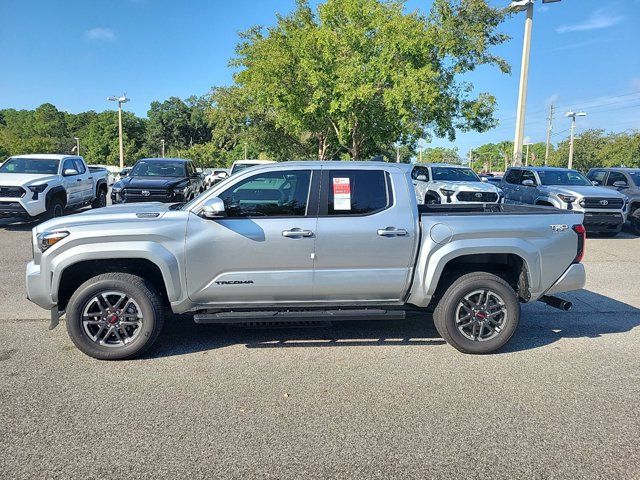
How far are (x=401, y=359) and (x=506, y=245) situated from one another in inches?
59.5

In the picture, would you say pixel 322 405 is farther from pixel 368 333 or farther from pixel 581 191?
pixel 581 191

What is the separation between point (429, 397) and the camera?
12.7 ft

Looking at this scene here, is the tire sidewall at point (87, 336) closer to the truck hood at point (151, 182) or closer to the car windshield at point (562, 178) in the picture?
the truck hood at point (151, 182)

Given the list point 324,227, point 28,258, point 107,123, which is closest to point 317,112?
point 28,258

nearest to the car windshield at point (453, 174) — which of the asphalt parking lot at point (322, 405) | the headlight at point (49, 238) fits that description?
the asphalt parking lot at point (322, 405)

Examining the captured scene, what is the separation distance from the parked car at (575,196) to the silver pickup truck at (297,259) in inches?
311

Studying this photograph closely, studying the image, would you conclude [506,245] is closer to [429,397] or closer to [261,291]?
[429,397]

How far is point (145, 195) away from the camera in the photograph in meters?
13.1

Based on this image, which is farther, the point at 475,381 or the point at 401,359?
the point at 401,359

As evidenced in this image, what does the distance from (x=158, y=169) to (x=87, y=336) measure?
1088 cm

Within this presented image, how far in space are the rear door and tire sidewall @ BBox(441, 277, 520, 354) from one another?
1.59ft

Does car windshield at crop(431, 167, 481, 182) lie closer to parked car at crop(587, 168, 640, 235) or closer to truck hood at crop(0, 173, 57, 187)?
parked car at crop(587, 168, 640, 235)

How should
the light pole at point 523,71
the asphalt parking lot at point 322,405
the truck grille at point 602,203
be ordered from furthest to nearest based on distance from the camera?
the light pole at point 523,71
the truck grille at point 602,203
the asphalt parking lot at point 322,405

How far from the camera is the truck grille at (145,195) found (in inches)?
514
